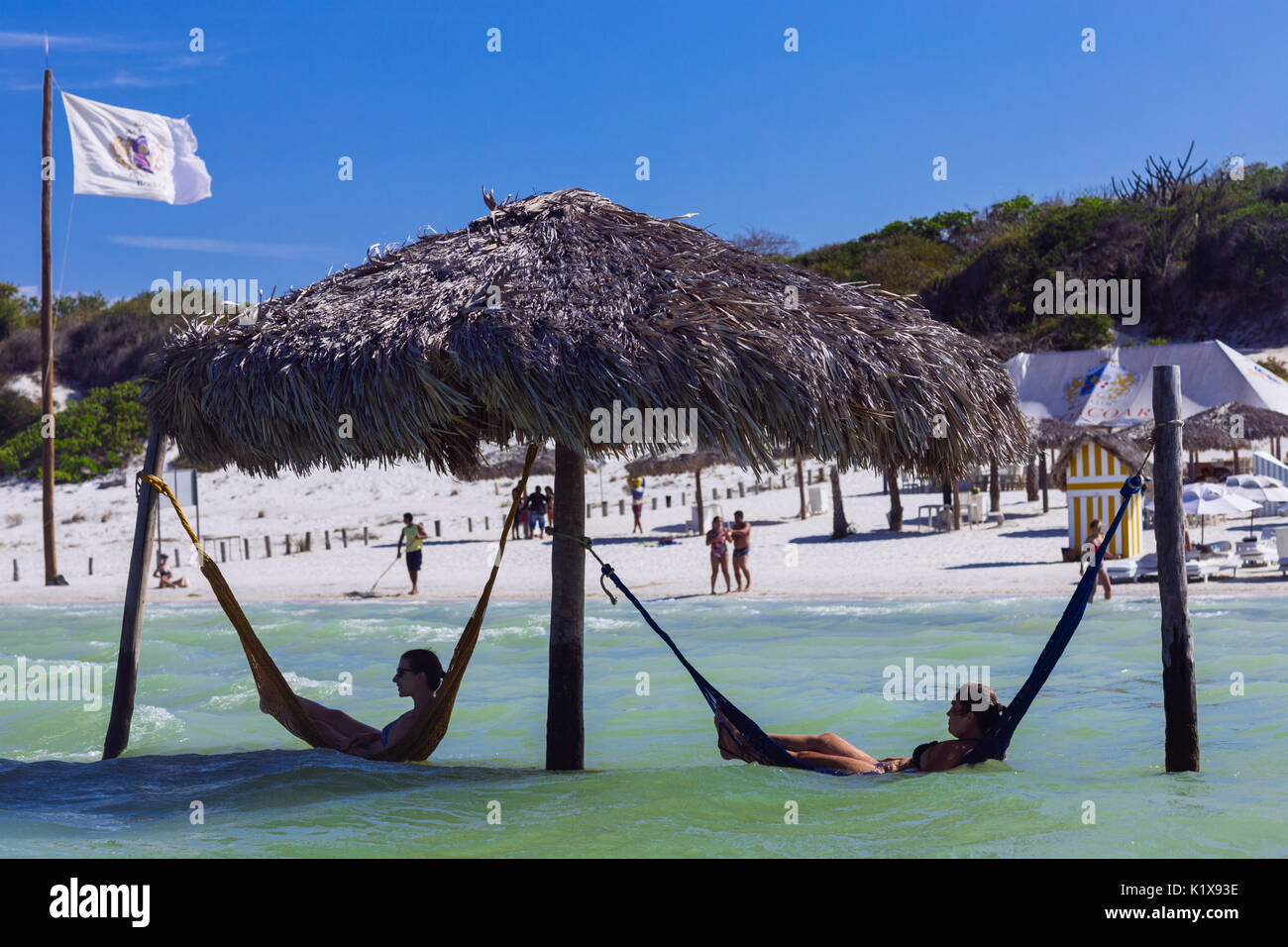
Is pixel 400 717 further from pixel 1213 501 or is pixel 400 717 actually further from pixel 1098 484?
pixel 1098 484

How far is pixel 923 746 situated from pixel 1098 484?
1189cm

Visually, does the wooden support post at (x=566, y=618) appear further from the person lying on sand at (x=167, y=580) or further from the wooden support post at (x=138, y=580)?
the person lying on sand at (x=167, y=580)

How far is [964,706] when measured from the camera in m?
5.14

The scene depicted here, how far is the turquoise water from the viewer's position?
15.1 ft

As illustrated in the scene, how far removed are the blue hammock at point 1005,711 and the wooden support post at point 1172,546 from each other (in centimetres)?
14

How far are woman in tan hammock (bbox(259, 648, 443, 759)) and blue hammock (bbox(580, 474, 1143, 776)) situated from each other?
1.08 meters

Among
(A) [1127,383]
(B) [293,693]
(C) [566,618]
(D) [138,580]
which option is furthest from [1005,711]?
(A) [1127,383]

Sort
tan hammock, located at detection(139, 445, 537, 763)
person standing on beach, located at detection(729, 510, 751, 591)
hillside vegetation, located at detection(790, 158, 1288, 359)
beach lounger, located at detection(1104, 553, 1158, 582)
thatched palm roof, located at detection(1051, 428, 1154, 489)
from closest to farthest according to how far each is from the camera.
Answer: tan hammock, located at detection(139, 445, 537, 763)
beach lounger, located at detection(1104, 553, 1158, 582)
person standing on beach, located at detection(729, 510, 751, 591)
thatched palm roof, located at detection(1051, 428, 1154, 489)
hillside vegetation, located at detection(790, 158, 1288, 359)

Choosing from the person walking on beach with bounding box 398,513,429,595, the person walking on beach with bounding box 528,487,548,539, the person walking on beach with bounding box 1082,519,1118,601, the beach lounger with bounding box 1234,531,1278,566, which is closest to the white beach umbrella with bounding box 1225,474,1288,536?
the beach lounger with bounding box 1234,531,1278,566

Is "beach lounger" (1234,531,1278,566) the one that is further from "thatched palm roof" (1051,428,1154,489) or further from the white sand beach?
"thatched palm roof" (1051,428,1154,489)

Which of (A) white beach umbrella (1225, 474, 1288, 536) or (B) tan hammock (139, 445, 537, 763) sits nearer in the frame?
(B) tan hammock (139, 445, 537, 763)
